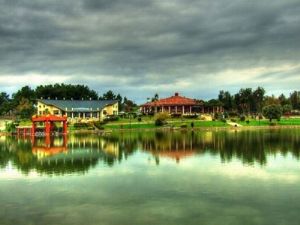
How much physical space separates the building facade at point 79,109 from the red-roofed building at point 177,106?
12961mm

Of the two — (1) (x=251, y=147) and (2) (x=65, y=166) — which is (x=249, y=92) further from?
(2) (x=65, y=166)

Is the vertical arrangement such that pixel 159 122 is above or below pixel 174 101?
below

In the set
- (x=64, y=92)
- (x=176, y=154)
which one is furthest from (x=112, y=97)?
(x=176, y=154)

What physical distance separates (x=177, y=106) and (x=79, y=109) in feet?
91.8

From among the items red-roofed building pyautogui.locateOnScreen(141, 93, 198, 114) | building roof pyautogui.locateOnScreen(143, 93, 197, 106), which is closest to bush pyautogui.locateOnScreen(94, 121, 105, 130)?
red-roofed building pyautogui.locateOnScreen(141, 93, 198, 114)

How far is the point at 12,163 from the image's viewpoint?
4134cm

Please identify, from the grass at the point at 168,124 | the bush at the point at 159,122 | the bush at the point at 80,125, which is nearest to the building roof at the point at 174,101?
the grass at the point at 168,124

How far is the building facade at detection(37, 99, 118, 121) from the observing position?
116219mm

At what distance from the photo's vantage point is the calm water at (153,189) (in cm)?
2025

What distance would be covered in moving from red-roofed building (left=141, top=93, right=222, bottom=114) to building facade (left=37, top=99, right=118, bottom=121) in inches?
510

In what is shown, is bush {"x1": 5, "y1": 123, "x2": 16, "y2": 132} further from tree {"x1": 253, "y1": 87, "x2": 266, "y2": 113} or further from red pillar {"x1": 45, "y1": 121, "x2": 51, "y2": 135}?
tree {"x1": 253, "y1": 87, "x2": 266, "y2": 113}

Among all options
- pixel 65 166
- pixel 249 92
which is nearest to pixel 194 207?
pixel 65 166

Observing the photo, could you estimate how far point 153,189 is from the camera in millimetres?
26625

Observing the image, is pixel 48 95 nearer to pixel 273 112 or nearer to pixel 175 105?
pixel 175 105
